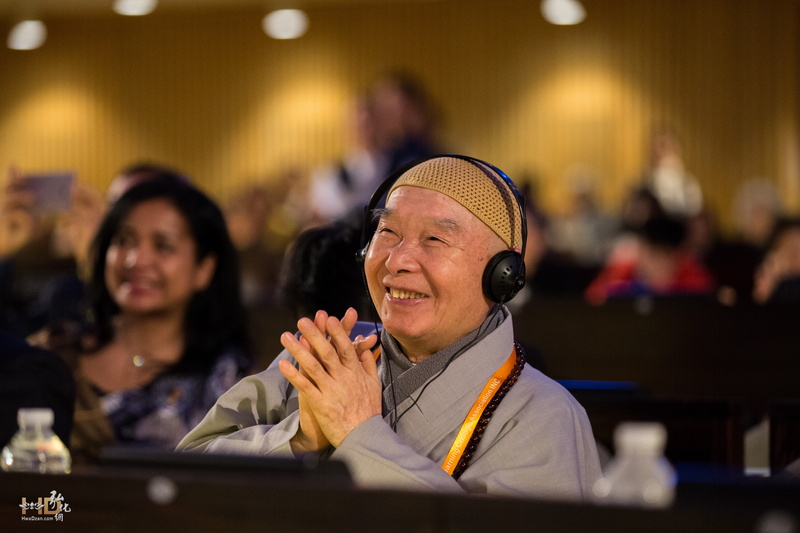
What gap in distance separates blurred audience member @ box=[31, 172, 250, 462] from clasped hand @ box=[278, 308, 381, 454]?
50.9 inches

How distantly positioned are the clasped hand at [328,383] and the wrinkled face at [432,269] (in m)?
0.12

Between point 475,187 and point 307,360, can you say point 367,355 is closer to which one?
point 307,360

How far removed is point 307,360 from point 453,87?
1010 centimetres

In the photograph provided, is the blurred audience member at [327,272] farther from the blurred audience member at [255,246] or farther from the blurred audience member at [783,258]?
the blurred audience member at [255,246]

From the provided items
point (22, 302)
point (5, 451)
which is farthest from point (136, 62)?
point (5, 451)

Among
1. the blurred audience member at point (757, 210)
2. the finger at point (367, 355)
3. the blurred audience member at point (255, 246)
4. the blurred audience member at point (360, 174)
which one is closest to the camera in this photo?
the finger at point (367, 355)

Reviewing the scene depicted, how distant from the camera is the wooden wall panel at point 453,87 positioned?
35.3 ft

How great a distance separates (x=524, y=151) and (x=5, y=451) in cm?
977

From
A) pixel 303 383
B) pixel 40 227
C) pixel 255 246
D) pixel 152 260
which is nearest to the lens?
pixel 303 383

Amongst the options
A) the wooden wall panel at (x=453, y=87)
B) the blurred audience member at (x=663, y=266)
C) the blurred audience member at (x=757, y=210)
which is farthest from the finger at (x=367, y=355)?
the wooden wall panel at (x=453, y=87)

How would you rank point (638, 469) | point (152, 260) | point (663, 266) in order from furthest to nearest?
1. point (663, 266)
2. point (152, 260)
3. point (638, 469)

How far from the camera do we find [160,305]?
2969 mm

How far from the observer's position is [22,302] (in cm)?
528

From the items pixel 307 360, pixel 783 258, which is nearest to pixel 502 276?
pixel 307 360
